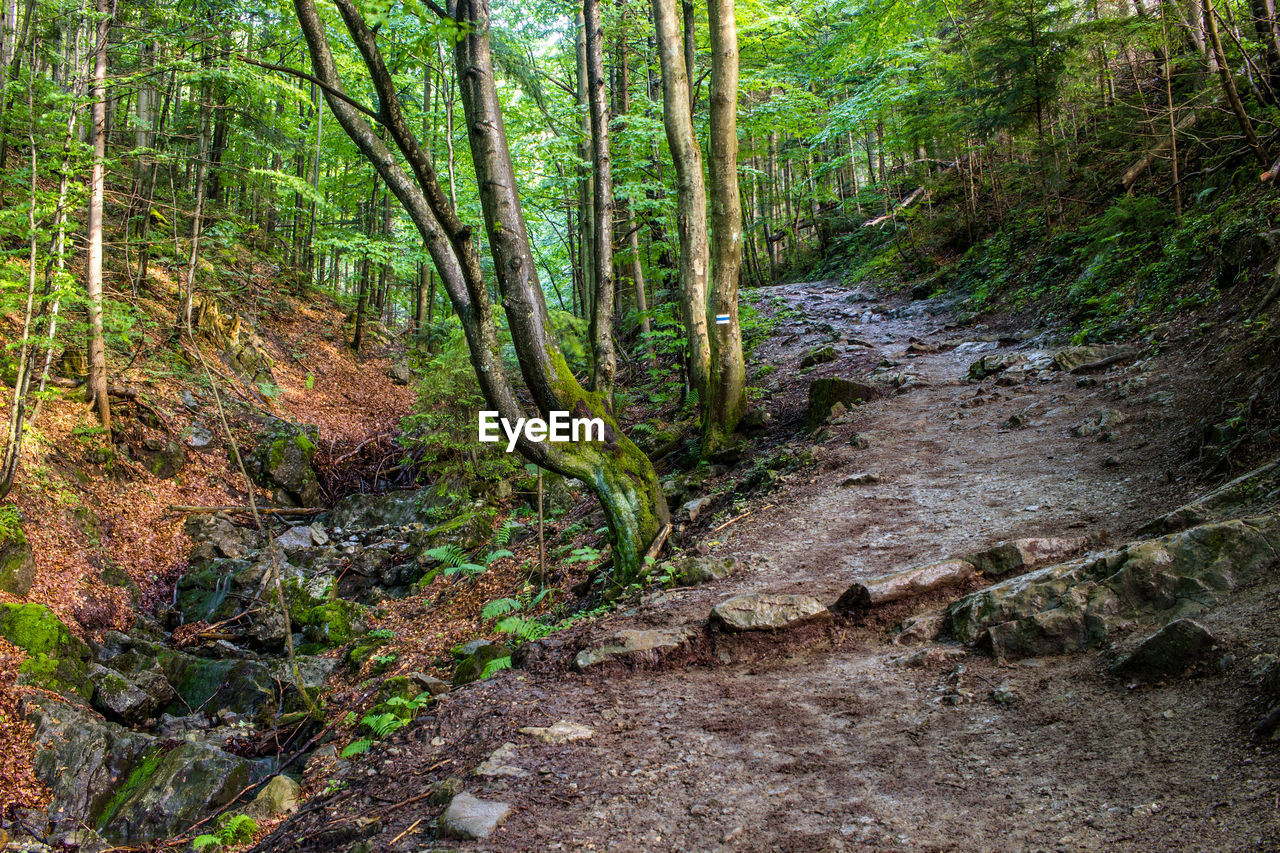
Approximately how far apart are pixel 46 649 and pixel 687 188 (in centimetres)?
842

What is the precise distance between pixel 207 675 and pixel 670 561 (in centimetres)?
529

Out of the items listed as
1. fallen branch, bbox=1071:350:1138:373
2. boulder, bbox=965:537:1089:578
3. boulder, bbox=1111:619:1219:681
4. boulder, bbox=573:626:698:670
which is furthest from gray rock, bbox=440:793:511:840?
fallen branch, bbox=1071:350:1138:373

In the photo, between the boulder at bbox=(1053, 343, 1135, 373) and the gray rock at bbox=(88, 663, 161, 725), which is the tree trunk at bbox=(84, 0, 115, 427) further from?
the boulder at bbox=(1053, 343, 1135, 373)

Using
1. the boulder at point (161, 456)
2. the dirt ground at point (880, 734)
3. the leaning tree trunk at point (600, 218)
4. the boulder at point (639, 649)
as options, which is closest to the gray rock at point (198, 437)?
the boulder at point (161, 456)

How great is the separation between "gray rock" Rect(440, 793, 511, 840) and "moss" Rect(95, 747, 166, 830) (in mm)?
4173

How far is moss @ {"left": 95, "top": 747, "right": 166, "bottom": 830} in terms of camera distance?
4.91 meters

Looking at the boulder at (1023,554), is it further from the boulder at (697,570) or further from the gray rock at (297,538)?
the gray rock at (297,538)

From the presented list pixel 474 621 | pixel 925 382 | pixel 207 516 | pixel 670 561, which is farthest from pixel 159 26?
pixel 925 382

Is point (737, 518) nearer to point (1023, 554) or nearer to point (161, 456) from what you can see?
point (1023, 554)

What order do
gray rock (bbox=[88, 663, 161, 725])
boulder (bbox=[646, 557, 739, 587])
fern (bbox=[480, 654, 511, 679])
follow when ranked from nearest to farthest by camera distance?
fern (bbox=[480, 654, 511, 679]) < boulder (bbox=[646, 557, 739, 587]) < gray rock (bbox=[88, 663, 161, 725])

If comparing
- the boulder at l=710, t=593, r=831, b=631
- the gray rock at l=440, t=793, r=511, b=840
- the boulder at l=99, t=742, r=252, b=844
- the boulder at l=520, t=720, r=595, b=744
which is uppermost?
the boulder at l=710, t=593, r=831, b=631

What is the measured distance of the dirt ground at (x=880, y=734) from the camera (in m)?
2.10

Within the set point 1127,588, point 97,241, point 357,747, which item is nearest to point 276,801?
point 357,747

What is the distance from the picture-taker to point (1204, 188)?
27.8 ft
